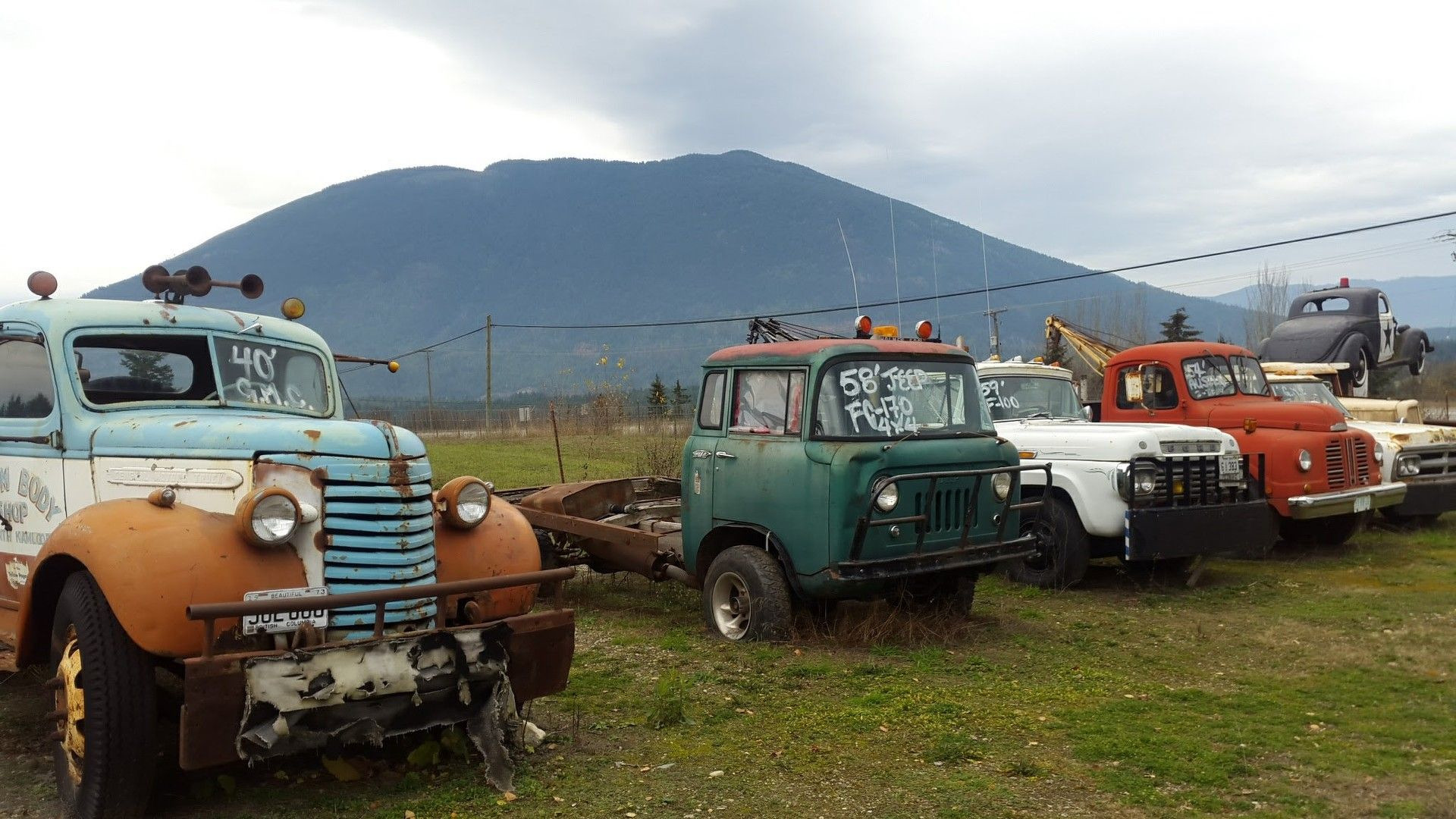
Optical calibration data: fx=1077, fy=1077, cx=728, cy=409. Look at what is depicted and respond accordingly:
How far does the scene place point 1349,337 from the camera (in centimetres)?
1970

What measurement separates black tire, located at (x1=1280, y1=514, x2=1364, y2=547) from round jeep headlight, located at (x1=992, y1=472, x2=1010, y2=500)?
6116 millimetres

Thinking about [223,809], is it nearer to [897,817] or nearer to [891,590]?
[897,817]

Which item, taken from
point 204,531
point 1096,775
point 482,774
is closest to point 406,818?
point 482,774

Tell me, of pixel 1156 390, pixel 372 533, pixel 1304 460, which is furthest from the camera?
pixel 1156 390

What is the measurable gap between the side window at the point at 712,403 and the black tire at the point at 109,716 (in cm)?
443

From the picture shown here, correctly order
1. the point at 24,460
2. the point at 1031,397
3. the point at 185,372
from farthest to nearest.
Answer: the point at 1031,397 → the point at 185,372 → the point at 24,460

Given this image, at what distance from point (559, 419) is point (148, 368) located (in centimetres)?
3221

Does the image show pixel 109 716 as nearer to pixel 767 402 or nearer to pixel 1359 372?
pixel 767 402

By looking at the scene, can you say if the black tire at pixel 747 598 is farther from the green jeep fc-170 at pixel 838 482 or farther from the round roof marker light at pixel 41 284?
the round roof marker light at pixel 41 284

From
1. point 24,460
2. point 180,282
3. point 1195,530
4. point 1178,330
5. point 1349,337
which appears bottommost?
point 1195,530

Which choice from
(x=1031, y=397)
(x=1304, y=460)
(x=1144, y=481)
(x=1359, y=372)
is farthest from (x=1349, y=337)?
(x=1144, y=481)

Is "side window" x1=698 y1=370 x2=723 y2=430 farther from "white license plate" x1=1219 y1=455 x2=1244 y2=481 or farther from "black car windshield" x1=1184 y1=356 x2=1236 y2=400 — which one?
"black car windshield" x1=1184 y1=356 x2=1236 y2=400

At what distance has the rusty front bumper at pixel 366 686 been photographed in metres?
3.92

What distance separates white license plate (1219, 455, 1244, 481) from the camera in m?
9.73
